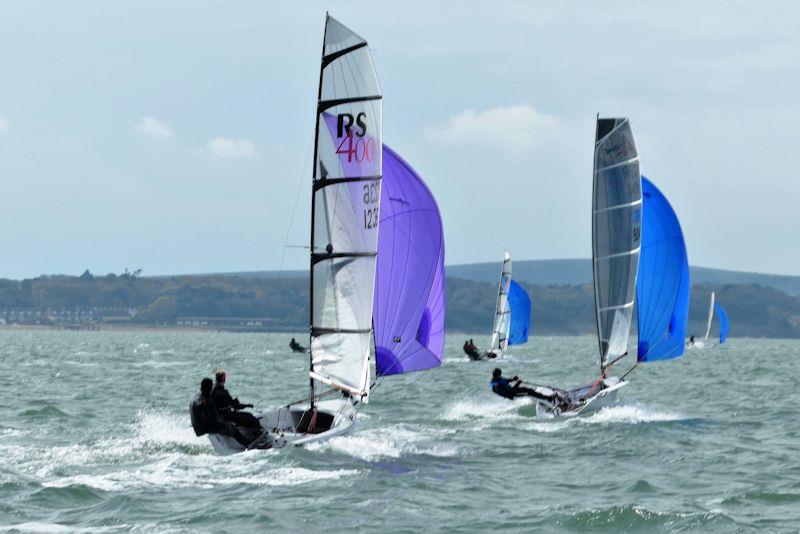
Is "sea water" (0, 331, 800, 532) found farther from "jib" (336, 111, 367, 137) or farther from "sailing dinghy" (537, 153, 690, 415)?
"jib" (336, 111, 367, 137)

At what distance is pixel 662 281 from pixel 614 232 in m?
2.25

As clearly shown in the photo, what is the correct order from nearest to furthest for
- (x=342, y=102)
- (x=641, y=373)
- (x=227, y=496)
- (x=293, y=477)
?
1. (x=227, y=496)
2. (x=293, y=477)
3. (x=342, y=102)
4. (x=641, y=373)

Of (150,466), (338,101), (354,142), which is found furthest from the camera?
(338,101)

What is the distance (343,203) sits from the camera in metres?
22.4

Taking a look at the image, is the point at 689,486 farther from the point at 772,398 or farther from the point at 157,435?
the point at 772,398

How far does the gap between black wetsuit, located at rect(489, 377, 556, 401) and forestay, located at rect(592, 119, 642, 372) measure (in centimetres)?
259

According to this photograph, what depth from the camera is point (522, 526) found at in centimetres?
1558

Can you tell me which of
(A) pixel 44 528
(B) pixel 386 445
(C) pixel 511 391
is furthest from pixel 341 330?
(A) pixel 44 528

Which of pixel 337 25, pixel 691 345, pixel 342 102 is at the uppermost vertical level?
pixel 337 25

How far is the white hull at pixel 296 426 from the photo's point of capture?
67.8ft

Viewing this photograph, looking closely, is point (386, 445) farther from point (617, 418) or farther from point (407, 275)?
point (617, 418)

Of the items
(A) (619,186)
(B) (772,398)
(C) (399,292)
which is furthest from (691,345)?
(C) (399,292)

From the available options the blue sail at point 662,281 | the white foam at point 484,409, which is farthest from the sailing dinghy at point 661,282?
the white foam at point 484,409

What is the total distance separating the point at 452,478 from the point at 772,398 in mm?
19519
